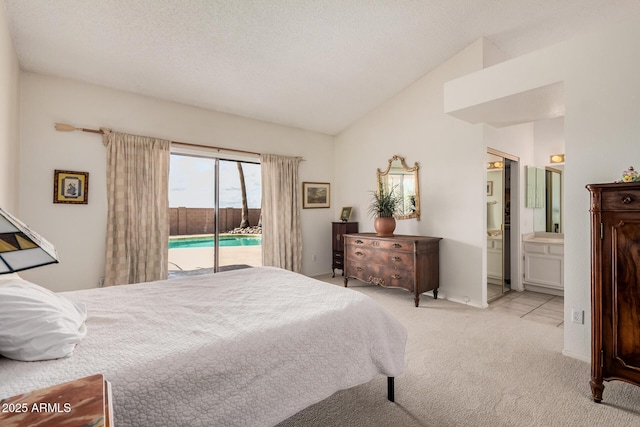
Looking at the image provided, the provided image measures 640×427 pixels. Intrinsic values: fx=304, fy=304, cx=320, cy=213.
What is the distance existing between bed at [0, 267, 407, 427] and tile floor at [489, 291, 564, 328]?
2.45 meters

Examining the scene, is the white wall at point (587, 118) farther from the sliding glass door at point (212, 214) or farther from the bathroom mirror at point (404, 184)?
the sliding glass door at point (212, 214)

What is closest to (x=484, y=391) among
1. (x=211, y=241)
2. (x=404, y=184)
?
(x=404, y=184)

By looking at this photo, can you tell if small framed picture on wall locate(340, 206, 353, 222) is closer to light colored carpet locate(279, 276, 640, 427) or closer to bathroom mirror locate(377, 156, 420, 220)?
bathroom mirror locate(377, 156, 420, 220)

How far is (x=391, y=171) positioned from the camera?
4840 mm

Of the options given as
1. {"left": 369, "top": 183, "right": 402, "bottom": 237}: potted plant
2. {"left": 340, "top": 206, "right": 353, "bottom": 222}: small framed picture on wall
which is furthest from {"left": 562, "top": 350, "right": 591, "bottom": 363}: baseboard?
{"left": 340, "top": 206, "right": 353, "bottom": 222}: small framed picture on wall

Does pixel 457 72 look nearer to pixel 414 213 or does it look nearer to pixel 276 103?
pixel 414 213

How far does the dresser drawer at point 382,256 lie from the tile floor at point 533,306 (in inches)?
45.8

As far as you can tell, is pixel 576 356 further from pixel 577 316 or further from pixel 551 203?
pixel 551 203

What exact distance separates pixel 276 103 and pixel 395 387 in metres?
3.95

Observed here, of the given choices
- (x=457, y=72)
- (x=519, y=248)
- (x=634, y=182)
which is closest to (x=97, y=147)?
(x=457, y=72)

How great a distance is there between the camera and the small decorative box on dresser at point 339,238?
5.34 metres

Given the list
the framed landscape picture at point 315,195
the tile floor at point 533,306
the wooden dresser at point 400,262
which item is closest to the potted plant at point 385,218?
the wooden dresser at point 400,262

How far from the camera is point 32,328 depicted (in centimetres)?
111

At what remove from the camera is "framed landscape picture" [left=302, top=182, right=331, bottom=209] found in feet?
17.9
